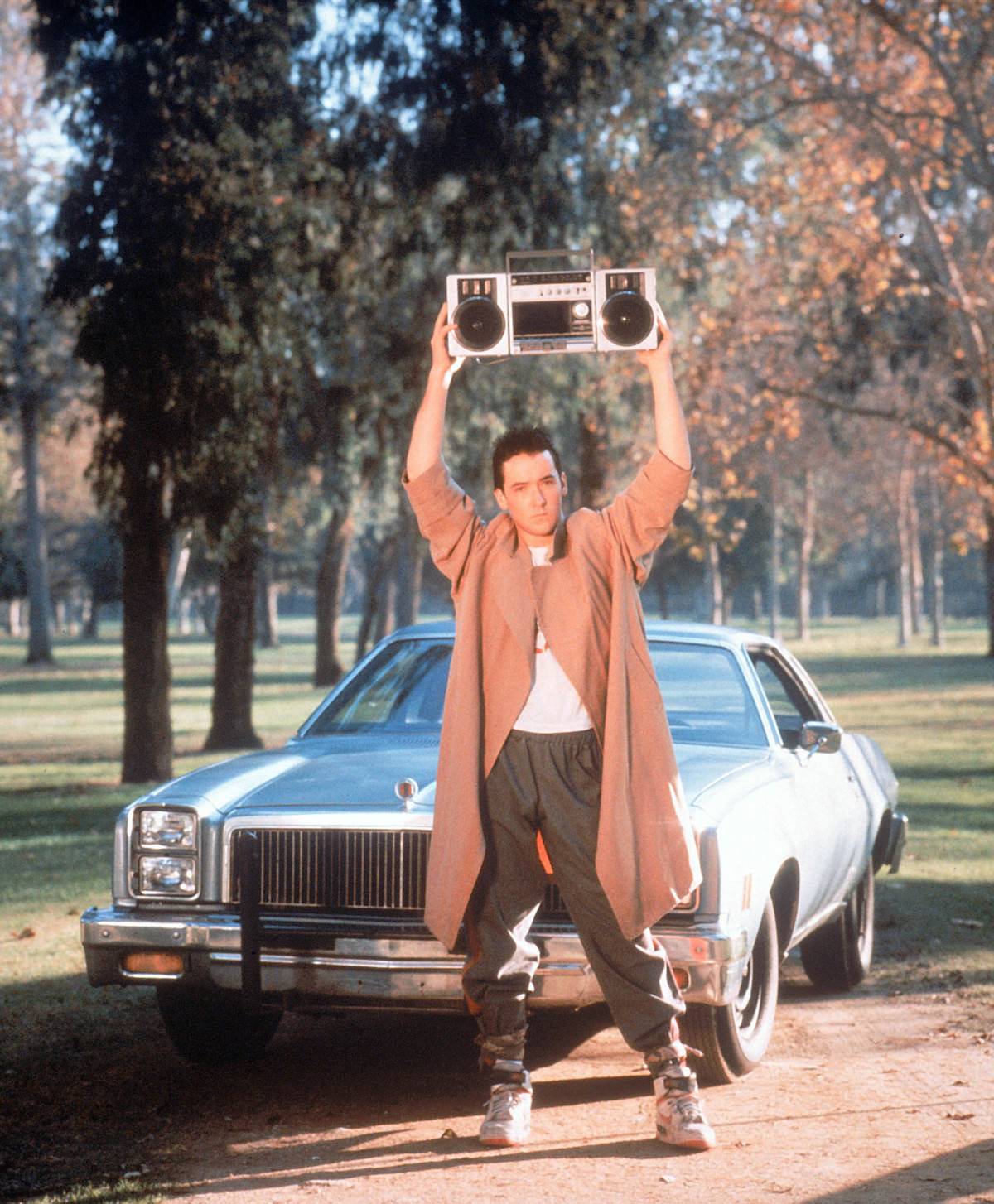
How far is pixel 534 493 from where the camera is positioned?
5.16m

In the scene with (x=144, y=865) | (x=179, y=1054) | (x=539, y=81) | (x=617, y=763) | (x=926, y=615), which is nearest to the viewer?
(x=617, y=763)

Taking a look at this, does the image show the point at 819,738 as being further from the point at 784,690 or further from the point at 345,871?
the point at 345,871

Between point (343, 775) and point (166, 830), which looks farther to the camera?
point (343, 775)

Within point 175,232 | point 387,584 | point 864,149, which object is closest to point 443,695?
point 175,232

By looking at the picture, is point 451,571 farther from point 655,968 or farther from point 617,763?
point 655,968

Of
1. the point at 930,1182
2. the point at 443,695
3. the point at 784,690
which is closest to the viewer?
the point at 930,1182

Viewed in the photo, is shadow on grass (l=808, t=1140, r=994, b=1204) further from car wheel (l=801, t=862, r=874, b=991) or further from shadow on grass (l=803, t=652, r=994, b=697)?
shadow on grass (l=803, t=652, r=994, b=697)

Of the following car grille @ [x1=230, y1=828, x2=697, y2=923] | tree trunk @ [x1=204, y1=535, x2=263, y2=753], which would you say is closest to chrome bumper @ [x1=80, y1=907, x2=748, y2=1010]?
car grille @ [x1=230, y1=828, x2=697, y2=923]

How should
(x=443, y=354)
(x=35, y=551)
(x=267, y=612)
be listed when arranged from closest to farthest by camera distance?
(x=443, y=354), (x=35, y=551), (x=267, y=612)

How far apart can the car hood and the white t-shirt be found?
0.80 metres

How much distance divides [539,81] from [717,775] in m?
11.8

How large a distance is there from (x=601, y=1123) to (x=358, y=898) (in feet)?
3.31

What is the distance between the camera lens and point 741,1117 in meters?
5.50

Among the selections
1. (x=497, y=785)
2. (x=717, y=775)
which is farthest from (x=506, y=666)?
(x=717, y=775)
